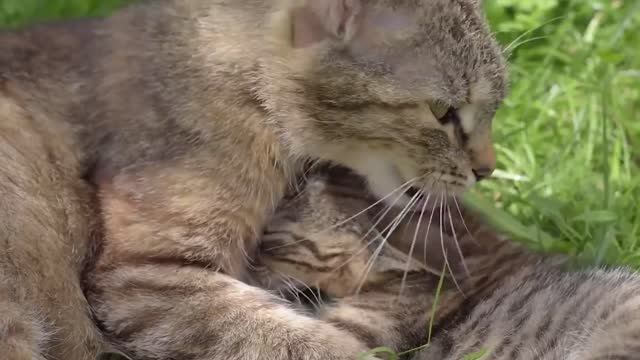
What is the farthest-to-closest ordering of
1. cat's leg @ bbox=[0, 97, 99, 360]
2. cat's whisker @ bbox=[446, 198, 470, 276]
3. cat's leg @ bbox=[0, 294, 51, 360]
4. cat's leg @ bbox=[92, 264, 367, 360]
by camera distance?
1. cat's whisker @ bbox=[446, 198, 470, 276]
2. cat's leg @ bbox=[92, 264, 367, 360]
3. cat's leg @ bbox=[0, 97, 99, 360]
4. cat's leg @ bbox=[0, 294, 51, 360]

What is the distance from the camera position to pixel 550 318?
2684 mm

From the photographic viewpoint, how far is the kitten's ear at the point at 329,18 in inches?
101

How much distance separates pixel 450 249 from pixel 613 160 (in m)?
1.29

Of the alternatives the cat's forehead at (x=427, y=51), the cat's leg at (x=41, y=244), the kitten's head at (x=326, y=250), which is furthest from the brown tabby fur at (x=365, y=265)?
the cat's leg at (x=41, y=244)

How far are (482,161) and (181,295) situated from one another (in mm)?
963

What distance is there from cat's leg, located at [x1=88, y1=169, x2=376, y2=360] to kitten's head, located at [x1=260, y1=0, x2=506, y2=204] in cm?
37

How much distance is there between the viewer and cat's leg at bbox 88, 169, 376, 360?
2.55 m

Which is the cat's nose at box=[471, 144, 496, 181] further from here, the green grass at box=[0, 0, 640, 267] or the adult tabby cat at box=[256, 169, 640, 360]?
the green grass at box=[0, 0, 640, 267]

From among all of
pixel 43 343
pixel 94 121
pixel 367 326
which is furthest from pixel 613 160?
pixel 43 343

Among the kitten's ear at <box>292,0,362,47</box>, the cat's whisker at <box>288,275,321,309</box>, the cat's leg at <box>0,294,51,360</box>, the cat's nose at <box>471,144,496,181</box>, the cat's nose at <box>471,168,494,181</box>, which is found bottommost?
the cat's whisker at <box>288,275,321,309</box>

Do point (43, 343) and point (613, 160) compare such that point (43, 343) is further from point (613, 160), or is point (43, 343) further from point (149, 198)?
point (613, 160)

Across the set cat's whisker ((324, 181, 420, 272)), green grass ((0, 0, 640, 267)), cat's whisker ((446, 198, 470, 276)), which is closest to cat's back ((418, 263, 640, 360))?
cat's whisker ((446, 198, 470, 276))

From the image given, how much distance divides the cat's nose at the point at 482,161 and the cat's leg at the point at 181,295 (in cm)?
62

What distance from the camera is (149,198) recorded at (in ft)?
8.64
